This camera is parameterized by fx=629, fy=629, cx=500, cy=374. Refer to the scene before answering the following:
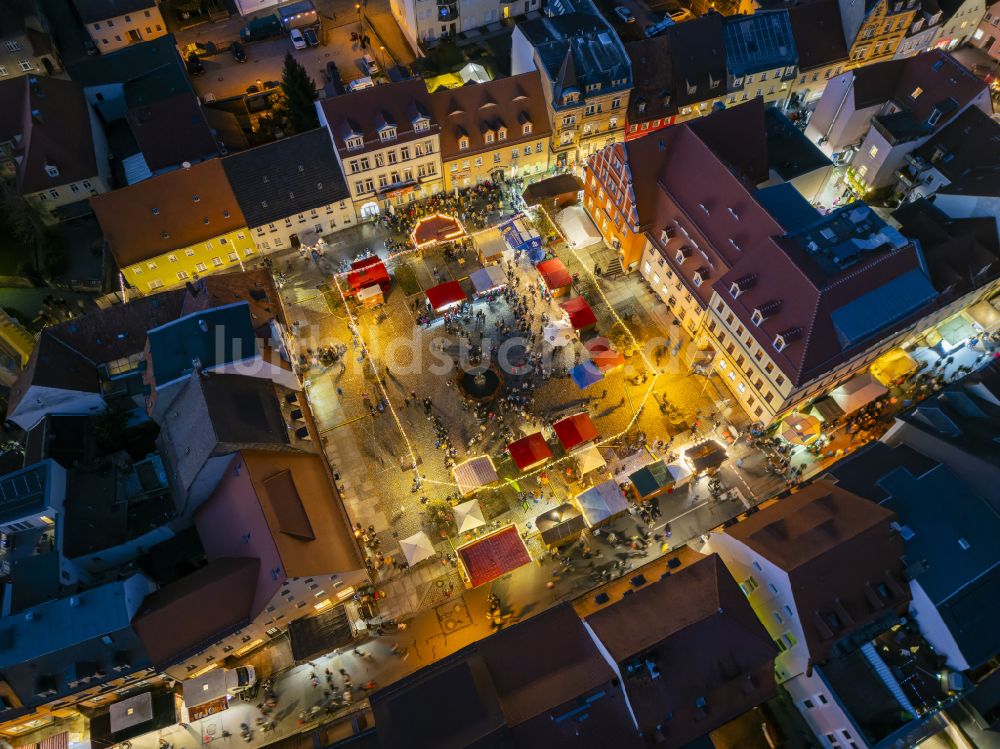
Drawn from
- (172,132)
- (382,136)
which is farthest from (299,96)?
(382,136)

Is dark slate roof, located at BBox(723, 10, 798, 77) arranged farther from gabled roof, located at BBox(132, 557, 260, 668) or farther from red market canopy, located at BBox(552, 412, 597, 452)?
gabled roof, located at BBox(132, 557, 260, 668)

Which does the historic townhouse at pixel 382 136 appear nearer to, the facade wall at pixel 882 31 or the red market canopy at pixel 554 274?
the red market canopy at pixel 554 274

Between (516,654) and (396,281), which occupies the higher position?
(396,281)

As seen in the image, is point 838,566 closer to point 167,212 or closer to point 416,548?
point 416,548

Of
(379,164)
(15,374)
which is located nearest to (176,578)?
(15,374)

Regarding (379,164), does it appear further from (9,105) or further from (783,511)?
(783,511)

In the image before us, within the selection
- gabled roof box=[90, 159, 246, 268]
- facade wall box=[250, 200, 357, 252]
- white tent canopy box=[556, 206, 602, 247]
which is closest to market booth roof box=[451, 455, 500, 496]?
white tent canopy box=[556, 206, 602, 247]
